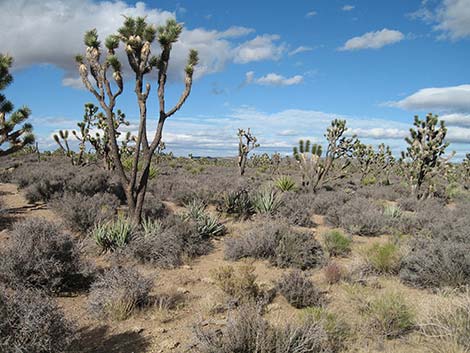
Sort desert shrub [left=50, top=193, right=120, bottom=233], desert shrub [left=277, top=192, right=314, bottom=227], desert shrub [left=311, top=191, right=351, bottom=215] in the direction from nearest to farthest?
desert shrub [left=50, top=193, right=120, bottom=233] < desert shrub [left=277, top=192, right=314, bottom=227] < desert shrub [left=311, top=191, right=351, bottom=215]

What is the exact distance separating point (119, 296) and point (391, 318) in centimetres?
370

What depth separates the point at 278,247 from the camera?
306 inches

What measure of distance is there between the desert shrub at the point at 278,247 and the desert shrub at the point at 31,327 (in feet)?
15.7

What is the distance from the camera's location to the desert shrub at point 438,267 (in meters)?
6.29

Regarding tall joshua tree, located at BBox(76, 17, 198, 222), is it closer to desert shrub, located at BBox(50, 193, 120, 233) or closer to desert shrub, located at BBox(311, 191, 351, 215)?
desert shrub, located at BBox(50, 193, 120, 233)

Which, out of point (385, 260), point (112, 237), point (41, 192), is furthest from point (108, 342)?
point (41, 192)

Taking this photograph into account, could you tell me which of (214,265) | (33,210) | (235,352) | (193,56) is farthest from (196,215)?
(235,352)


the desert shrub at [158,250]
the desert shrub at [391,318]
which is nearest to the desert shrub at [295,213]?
the desert shrub at [158,250]

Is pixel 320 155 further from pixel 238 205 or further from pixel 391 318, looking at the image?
pixel 391 318

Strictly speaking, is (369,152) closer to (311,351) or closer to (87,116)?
(87,116)

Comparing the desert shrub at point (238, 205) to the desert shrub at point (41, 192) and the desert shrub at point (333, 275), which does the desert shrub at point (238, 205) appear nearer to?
the desert shrub at point (333, 275)

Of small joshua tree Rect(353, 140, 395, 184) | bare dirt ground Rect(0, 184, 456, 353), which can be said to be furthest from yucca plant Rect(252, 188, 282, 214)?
small joshua tree Rect(353, 140, 395, 184)

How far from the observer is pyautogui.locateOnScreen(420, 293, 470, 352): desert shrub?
3.98m

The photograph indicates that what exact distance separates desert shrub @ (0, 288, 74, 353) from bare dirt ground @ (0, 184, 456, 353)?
0.58 metres
